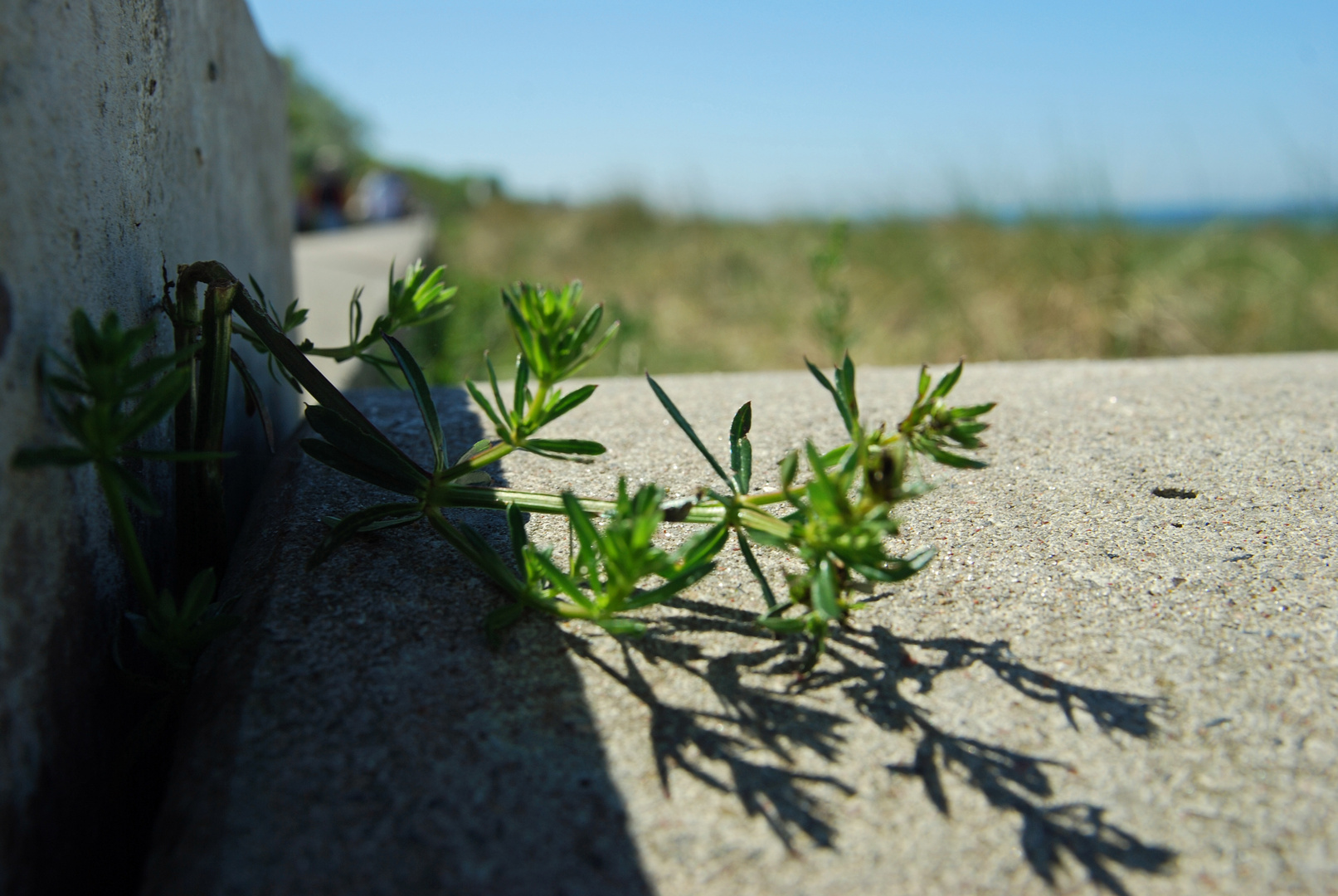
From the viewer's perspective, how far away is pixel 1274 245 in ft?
24.7

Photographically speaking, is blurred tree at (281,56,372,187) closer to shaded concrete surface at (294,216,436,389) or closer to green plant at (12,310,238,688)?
shaded concrete surface at (294,216,436,389)

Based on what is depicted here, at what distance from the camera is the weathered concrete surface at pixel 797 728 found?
2.95ft

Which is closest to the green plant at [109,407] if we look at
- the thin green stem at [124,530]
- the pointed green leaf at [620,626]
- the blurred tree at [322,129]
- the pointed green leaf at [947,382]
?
the thin green stem at [124,530]

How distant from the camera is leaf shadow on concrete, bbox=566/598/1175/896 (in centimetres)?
93

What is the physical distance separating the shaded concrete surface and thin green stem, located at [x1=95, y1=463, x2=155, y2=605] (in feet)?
1.30

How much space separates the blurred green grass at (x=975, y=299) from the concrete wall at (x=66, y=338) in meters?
1.01

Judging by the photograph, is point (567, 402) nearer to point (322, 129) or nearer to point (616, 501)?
point (616, 501)

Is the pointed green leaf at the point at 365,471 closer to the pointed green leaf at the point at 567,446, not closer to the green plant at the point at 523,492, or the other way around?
the green plant at the point at 523,492

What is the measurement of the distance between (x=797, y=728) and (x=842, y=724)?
0.05 m

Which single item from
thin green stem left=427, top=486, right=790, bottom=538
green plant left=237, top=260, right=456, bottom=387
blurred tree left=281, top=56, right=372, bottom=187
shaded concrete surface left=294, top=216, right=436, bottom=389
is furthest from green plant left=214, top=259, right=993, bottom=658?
blurred tree left=281, top=56, right=372, bottom=187

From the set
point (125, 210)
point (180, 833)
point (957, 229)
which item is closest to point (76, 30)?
point (125, 210)

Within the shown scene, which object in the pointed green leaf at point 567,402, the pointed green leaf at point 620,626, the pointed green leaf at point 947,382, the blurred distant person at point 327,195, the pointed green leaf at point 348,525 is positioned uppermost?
the blurred distant person at point 327,195

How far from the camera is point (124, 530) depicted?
103 centimetres

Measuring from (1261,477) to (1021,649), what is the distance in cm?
81
